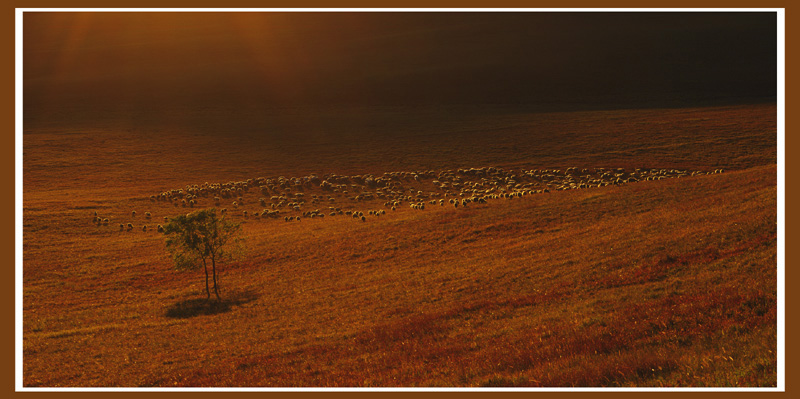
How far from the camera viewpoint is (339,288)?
3284cm

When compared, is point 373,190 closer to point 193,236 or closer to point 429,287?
point 193,236

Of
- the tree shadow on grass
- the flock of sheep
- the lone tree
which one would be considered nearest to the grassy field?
the tree shadow on grass

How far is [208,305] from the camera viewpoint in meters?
32.9

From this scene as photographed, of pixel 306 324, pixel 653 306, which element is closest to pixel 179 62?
pixel 306 324

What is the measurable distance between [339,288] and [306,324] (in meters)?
7.58

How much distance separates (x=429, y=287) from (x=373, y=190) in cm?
4601

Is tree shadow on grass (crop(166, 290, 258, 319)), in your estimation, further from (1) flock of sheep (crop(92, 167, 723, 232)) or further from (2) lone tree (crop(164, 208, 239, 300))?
(1) flock of sheep (crop(92, 167, 723, 232))

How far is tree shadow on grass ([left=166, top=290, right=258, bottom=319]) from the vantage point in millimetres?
31344

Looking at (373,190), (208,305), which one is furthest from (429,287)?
(373,190)

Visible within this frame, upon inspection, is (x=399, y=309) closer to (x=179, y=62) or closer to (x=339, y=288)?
(x=339, y=288)

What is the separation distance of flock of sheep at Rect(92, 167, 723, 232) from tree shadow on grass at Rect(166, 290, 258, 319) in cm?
2439

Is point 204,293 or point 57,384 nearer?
point 57,384

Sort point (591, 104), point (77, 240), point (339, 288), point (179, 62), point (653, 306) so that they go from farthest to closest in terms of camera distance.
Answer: point (179, 62)
point (591, 104)
point (77, 240)
point (339, 288)
point (653, 306)

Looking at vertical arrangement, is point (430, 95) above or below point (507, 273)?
above
